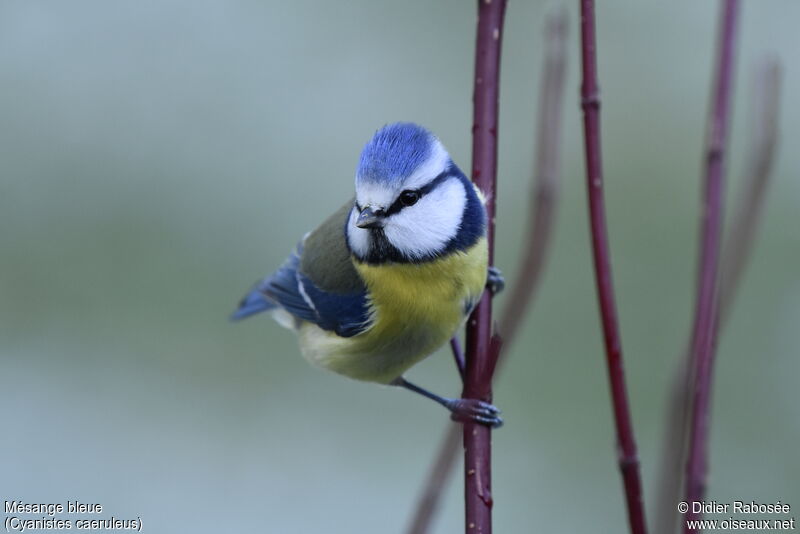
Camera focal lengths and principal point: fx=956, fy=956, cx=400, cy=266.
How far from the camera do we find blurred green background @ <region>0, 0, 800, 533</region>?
2824 mm

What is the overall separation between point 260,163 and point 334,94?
0.38 m

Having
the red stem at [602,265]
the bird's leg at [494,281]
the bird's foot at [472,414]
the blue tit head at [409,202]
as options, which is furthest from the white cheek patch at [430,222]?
the red stem at [602,265]

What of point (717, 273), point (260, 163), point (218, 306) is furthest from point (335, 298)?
point (260, 163)

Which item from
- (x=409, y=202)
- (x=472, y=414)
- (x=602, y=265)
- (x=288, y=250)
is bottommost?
(x=472, y=414)

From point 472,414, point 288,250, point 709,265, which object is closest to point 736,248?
point 709,265

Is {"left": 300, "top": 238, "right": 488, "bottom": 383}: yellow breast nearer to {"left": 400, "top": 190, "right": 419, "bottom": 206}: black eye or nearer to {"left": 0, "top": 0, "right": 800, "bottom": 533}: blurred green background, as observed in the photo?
{"left": 400, "top": 190, "right": 419, "bottom": 206}: black eye

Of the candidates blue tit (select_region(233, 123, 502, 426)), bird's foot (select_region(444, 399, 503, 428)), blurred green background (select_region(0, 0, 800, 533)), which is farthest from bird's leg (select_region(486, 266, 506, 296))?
blurred green background (select_region(0, 0, 800, 533))

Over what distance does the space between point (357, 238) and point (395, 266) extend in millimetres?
72

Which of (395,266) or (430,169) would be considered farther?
(395,266)

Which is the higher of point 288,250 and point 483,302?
point 288,250

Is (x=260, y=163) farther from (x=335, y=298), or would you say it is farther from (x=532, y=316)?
(x=335, y=298)

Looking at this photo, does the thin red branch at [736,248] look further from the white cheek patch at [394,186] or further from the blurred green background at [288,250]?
the blurred green background at [288,250]

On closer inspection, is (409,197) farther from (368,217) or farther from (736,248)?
(736,248)

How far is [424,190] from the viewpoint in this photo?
1.31 m
